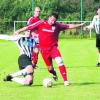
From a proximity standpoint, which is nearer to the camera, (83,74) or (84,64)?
(83,74)

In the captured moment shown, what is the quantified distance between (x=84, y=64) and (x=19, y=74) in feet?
25.0

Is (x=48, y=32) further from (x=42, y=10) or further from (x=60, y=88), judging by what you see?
(x=42, y=10)

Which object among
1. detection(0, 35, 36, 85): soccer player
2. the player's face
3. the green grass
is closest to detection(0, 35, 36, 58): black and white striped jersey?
detection(0, 35, 36, 85): soccer player

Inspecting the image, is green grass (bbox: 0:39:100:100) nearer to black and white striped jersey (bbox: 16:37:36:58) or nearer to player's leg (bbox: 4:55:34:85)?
player's leg (bbox: 4:55:34:85)

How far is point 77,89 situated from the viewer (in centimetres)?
1272

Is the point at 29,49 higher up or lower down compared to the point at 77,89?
higher up

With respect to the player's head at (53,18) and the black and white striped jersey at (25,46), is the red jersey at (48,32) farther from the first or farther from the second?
the black and white striped jersey at (25,46)

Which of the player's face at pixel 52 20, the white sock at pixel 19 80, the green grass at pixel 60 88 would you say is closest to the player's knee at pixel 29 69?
the white sock at pixel 19 80

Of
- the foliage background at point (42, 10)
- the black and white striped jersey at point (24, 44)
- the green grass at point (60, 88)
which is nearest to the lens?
the green grass at point (60, 88)

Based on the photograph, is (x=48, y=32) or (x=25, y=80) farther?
(x=48, y=32)

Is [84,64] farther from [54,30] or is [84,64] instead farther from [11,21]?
[11,21]

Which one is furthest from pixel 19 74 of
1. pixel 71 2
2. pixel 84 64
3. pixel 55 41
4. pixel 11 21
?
pixel 71 2

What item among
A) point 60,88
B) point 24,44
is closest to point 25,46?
point 24,44

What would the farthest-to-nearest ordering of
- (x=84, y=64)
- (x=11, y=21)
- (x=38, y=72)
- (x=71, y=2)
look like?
1. (x=71, y=2)
2. (x=11, y=21)
3. (x=84, y=64)
4. (x=38, y=72)
